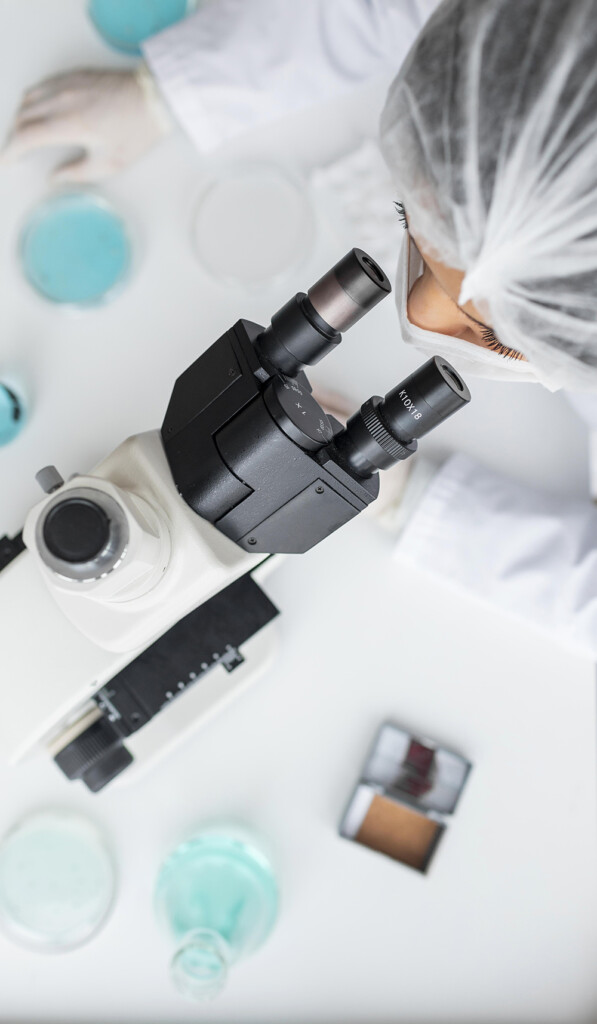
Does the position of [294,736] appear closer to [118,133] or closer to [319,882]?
[319,882]

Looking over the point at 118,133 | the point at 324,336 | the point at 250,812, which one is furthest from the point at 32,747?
the point at 118,133

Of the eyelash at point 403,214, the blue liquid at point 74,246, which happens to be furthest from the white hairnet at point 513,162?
the blue liquid at point 74,246

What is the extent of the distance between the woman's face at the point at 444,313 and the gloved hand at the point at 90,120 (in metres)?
0.45

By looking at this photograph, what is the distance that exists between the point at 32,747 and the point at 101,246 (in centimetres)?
55

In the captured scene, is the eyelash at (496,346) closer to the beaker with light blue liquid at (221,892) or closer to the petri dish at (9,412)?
the petri dish at (9,412)

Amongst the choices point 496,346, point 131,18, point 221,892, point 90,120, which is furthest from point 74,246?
point 221,892

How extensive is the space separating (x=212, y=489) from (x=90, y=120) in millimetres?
548

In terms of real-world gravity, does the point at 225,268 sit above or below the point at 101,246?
below

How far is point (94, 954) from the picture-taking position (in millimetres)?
890

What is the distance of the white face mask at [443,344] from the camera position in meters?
0.64

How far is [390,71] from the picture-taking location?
91cm

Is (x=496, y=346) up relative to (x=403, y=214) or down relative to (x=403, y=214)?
down

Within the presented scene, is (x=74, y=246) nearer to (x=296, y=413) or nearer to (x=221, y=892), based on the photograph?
(x=296, y=413)

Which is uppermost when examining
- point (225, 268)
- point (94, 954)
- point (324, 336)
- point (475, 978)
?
point (225, 268)
